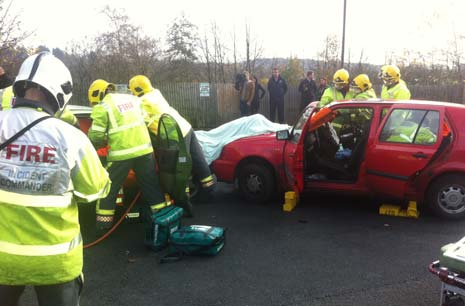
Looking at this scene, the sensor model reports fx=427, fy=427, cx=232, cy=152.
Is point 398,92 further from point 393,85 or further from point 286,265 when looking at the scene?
point 286,265

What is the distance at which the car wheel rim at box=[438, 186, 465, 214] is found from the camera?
217 inches

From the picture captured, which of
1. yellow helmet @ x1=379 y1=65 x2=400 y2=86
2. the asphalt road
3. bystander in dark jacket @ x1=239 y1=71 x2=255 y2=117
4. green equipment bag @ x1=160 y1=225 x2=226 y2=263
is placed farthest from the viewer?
bystander in dark jacket @ x1=239 y1=71 x2=255 y2=117

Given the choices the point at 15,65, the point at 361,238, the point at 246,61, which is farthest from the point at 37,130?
the point at 246,61

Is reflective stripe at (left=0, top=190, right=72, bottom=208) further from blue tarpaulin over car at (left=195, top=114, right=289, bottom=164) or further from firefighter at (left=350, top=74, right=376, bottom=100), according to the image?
firefighter at (left=350, top=74, right=376, bottom=100)

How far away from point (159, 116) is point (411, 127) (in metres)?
3.43

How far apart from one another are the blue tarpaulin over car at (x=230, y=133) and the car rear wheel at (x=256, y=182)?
30.9 inches

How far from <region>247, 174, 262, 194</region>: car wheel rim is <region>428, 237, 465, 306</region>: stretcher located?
4065 mm

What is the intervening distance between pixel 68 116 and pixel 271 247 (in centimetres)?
299

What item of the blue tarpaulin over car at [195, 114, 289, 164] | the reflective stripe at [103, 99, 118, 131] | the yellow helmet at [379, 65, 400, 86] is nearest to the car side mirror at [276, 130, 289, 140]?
the blue tarpaulin over car at [195, 114, 289, 164]

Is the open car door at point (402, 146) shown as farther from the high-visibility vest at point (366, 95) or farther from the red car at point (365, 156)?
the high-visibility vest at point (366, 95)

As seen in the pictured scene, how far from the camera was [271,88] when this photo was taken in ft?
55.1

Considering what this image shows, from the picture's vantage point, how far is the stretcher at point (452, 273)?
250cm

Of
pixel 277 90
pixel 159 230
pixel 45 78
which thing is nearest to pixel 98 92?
pixel 159 230

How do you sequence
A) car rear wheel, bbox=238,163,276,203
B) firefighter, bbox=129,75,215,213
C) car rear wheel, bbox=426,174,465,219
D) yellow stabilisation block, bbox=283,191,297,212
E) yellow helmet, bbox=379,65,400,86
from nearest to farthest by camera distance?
car rear wheel, bbox=426,174,465,219 < firefighter, bbox=129,75,215,213 < yellow stabilisation block, bbox=283,191,297,212 < car rear wheel, bbox=238,163,276,203 < yellow helmet, bbox=379,65,400,86
